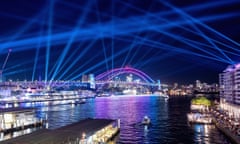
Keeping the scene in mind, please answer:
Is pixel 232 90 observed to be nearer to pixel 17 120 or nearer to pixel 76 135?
pixel 17 120

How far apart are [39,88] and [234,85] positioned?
9263 centimetres

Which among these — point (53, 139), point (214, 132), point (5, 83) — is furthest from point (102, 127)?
point (5, 83)

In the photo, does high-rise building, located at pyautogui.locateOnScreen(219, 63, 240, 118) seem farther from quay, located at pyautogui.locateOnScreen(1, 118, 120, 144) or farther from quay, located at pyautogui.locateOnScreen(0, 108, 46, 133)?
quay, located at pyautogui.locateOnScreen(0, 108, 46, 133)

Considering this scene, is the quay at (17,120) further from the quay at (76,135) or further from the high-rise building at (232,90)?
the high-rise building at (232,90)

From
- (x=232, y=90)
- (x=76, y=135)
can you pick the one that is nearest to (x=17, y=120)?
(x=76, y=135)

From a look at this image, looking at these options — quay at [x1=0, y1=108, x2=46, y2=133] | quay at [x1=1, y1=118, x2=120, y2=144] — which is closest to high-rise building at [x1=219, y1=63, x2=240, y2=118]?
quay at [x1=1, y1=118, x2=120, y2=144]

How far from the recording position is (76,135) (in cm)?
2094

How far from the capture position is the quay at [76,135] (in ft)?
62.7

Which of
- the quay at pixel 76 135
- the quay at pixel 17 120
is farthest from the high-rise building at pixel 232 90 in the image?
the quay at pixel 17 120

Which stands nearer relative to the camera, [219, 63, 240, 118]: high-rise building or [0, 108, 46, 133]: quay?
[0, 108, 46, 133]: quay

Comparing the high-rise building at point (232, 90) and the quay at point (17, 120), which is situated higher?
the high-rise building at point (232, 90)

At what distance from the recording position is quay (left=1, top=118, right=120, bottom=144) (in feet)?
62.7

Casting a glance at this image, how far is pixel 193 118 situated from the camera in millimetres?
37312

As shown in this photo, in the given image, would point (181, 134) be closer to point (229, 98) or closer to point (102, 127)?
point (102, 127)
